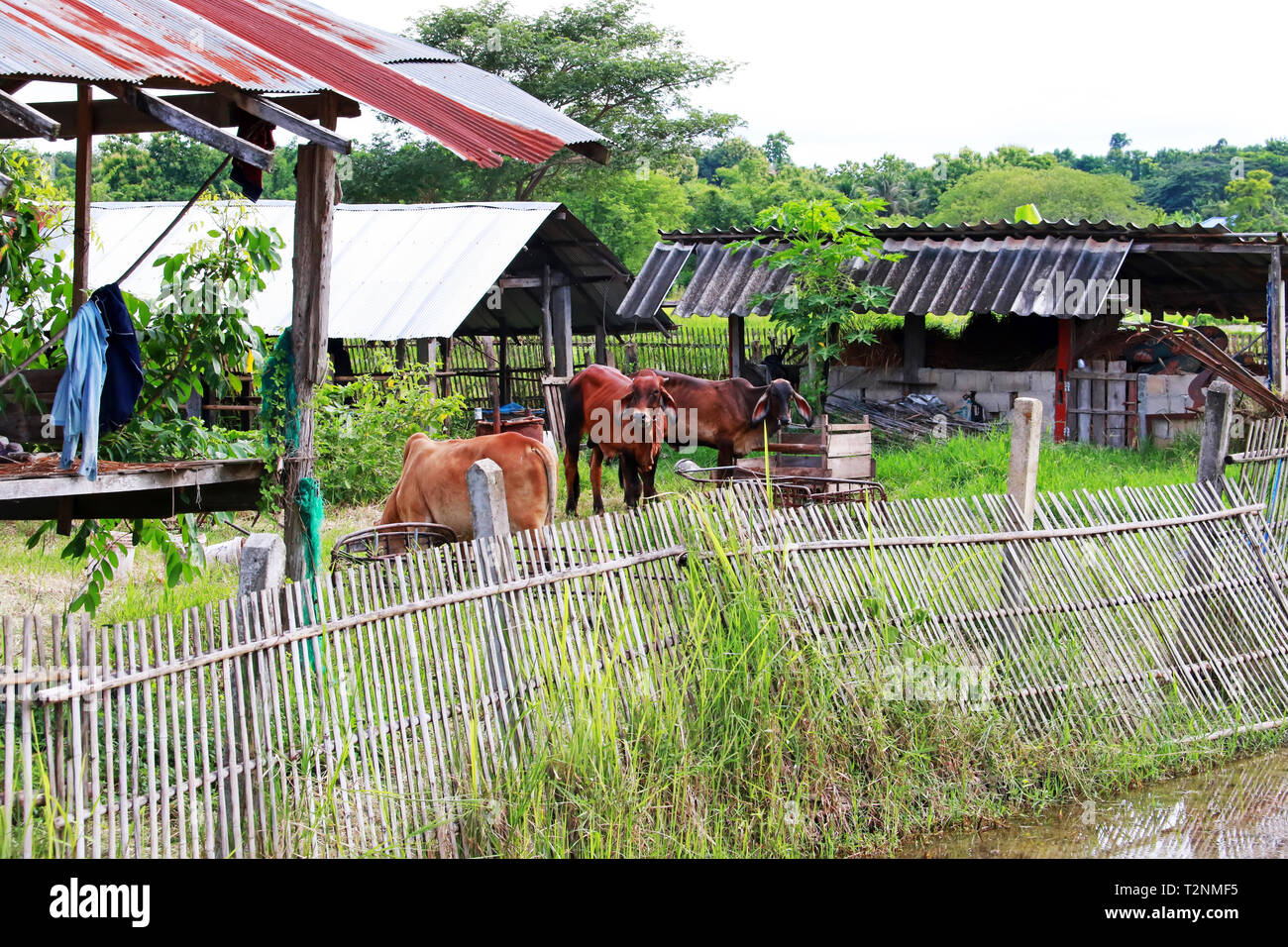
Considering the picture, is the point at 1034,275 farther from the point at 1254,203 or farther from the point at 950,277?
the point at 1254,203

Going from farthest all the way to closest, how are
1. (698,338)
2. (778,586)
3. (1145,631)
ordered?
1. (698,338)
2. (1145,631)
3. (778,586)

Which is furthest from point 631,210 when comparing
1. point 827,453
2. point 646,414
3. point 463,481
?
point 463,481

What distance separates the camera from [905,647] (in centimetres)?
668

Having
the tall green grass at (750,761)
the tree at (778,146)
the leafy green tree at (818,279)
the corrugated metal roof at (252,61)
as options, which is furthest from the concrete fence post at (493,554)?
the tree at (778,146)

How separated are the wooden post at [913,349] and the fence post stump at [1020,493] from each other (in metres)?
9.83

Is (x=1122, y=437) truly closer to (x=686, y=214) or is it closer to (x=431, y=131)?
(x=431, y=131)

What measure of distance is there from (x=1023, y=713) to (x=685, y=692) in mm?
1987

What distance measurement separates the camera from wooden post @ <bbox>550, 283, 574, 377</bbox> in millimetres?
18484

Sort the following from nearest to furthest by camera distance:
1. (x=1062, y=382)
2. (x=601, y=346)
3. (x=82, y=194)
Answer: (x=82, y=194), (x=1062, y=382), (x=601, y=346)

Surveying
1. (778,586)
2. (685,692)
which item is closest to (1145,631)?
(778,586)

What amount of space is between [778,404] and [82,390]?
26.9 feet

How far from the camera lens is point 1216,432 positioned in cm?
804

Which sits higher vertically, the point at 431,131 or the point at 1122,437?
the point at 431,131

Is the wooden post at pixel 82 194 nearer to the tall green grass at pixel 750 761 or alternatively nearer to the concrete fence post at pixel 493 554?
the concrete fence post at pixel 493 554
